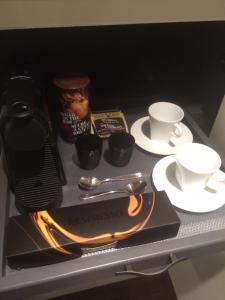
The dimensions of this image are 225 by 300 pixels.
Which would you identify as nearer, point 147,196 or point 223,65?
point 147,196

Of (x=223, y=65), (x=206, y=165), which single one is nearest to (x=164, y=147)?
(x=206, y=165)

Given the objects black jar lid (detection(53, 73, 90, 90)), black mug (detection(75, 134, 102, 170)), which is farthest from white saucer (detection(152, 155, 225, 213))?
black jar lid (detection(53, 73, 90, 90))

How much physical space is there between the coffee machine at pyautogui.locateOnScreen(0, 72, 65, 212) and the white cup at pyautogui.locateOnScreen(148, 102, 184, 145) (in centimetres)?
26

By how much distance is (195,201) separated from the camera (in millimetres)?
599

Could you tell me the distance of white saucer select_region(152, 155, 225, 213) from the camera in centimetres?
59

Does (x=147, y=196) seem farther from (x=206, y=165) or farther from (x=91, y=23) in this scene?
(x=91, y=23)

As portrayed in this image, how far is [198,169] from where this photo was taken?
59cm

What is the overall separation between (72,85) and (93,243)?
35cm

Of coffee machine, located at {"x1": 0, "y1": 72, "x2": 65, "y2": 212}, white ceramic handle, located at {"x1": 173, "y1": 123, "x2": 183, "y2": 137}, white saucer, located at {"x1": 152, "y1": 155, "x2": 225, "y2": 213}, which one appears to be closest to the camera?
coffee machine, located at {"x1": 0, "y1": 72, "x2": 65, "y2": 212}

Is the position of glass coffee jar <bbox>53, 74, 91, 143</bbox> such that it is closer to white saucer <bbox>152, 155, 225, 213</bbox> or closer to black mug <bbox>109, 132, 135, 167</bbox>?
black mug <bbox>109, 132, 135, 167</bbox>

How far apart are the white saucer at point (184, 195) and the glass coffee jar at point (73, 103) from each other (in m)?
0.21

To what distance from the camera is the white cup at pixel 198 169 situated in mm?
573

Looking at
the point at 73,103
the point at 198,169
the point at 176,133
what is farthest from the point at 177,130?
the point at 73,103

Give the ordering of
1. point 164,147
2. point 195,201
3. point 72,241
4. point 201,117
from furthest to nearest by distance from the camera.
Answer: point 201,117 < point 164,147 < point 195,201 < point 72,241
